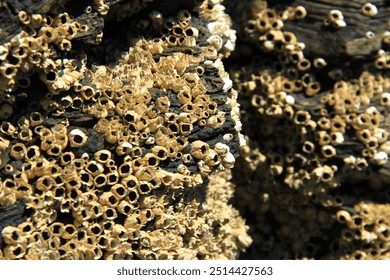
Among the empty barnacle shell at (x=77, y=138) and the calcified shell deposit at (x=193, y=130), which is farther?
the empty barnacle shell at (x=77, y=138)

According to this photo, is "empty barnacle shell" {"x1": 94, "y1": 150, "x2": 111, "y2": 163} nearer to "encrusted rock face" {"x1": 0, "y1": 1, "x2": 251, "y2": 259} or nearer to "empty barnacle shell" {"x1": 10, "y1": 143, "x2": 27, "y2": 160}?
"encrusted rock face" {"x1": 0, "y1": 1, "x2": 251, "y2": 259}

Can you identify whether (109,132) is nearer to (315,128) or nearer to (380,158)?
(315,128)

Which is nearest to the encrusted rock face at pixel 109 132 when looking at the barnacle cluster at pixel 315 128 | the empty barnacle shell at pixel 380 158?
the barnacle cluster at pixel 315 128

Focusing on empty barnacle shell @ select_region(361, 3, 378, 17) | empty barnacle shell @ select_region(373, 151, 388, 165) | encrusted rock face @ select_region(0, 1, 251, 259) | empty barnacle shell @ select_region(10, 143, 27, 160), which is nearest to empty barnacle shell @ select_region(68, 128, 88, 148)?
encrusted rock face @ select_region(0, 1, 251, 259)

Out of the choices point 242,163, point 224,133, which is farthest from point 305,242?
point 224,133

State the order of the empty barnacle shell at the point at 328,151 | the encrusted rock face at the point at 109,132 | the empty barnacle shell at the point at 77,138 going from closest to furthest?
the encrusted rock face at the point at 109,132
the empty barnacle shell at the point at 77,138
the empty barnacle shell at the point at 328,151

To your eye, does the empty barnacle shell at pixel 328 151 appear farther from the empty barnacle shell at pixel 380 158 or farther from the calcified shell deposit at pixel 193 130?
the empty barnacle shell at pixel 380 158

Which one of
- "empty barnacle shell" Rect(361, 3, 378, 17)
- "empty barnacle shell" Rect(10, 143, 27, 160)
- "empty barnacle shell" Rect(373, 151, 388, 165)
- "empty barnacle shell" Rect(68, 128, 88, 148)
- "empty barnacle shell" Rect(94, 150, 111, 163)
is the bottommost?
"empty barnacle shell" Rect(373, 151, 388, 165)

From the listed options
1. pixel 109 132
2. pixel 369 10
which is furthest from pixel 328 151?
pixel 109 132
